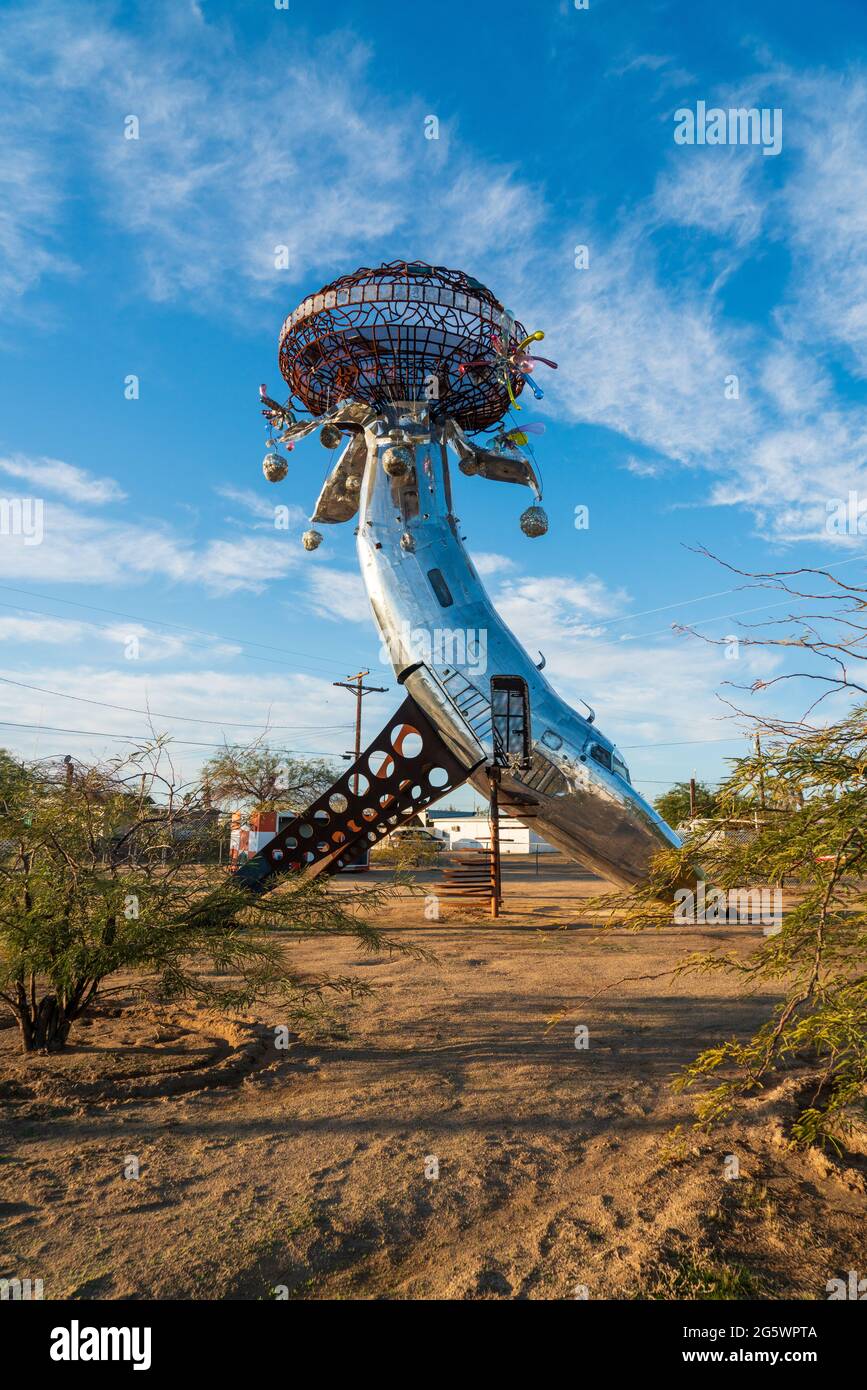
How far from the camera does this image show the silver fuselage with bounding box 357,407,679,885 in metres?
14.3

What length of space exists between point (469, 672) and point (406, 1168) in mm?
10377

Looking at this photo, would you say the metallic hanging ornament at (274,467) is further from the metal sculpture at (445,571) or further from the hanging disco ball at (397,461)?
the hanging disco ball at (397,461)

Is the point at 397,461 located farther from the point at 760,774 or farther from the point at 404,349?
the point at 760,774

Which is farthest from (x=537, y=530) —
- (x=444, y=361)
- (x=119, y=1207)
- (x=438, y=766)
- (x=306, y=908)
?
(x=119, y=1207)

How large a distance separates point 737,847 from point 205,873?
194 inches

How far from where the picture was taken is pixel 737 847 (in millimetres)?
4184

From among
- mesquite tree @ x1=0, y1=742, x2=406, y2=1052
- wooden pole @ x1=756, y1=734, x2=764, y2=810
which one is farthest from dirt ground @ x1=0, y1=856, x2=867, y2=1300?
wooden pole @ x1=756, y1=734, x2=764, y2=810

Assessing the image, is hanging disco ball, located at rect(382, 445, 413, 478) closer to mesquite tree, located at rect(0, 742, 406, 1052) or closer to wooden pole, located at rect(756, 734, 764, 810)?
mesquite tree, located at rect(0, 742, 406, 1052)

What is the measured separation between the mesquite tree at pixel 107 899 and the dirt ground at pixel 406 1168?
2.23ft

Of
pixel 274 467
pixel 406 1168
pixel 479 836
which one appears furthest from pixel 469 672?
pixel 479 836

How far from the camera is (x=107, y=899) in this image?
641cm

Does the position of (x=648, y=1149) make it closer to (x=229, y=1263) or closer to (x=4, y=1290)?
(x=229, y=1263)

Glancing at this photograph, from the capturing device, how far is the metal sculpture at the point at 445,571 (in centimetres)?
1441
